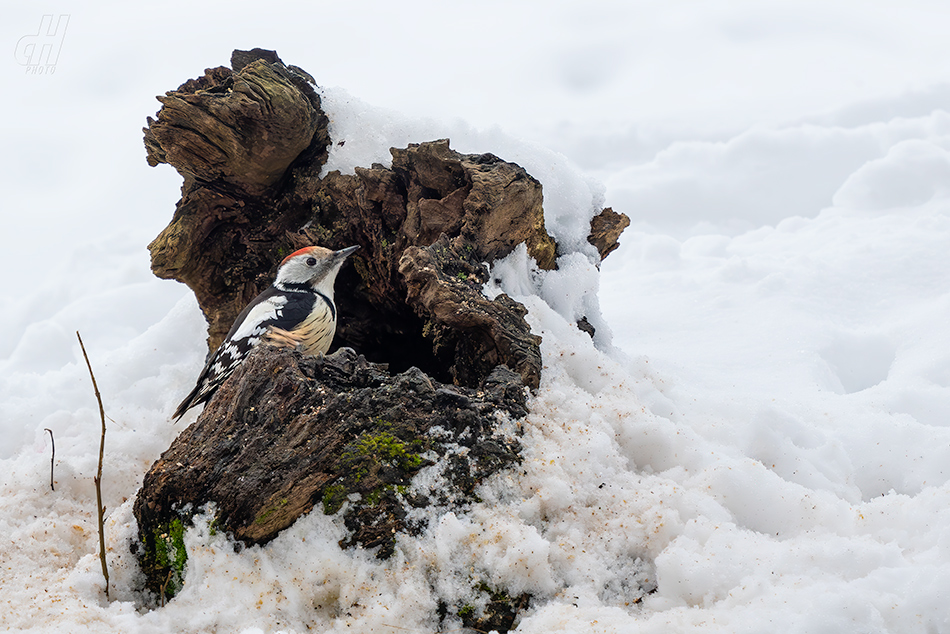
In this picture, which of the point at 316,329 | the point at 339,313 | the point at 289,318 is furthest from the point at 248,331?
the point at 339,313

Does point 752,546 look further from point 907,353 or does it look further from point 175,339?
point 175,339

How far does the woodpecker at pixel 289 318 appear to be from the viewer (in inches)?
128

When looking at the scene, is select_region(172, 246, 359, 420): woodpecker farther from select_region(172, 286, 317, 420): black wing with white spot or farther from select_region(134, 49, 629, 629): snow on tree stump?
select_region(134, 49, 629, 629): snow on tree stump

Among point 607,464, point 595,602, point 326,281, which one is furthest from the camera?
point 326,281

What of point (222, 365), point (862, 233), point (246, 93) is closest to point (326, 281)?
point (222, 365)

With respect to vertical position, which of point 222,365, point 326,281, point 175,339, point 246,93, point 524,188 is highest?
point 246,93

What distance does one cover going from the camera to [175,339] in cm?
471

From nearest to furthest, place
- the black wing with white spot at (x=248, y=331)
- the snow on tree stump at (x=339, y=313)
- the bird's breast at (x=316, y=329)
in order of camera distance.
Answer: the snow on tree stump at (x=339, y=313) < the black wing with white spot at (x=248, y=331) < the bird's breast at (x=316, y=329)

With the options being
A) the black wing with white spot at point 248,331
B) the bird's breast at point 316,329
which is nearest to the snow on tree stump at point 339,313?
the bird's breast at point 316,329

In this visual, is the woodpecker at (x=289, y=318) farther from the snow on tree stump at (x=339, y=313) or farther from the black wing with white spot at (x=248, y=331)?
the snow on tree stump at (x=339, y=313)

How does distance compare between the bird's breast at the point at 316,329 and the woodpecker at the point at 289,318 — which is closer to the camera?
the woodpecker at the point at 289,318

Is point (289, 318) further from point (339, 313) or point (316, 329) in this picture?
point (339, 313)

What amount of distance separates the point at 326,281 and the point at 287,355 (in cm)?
150

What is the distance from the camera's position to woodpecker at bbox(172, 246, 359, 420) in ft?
10.7
